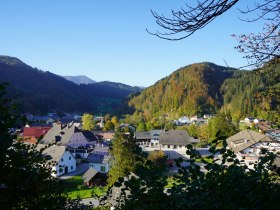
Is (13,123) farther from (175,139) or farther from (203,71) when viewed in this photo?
(203,71)

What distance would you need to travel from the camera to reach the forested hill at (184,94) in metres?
113

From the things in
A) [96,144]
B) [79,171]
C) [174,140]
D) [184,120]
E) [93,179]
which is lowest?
[79,171]

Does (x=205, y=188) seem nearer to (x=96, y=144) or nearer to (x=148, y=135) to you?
(x=96, y=144)

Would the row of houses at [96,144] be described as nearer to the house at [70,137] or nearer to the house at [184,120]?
the house at [70,137]

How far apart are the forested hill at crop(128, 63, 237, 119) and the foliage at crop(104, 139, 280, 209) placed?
10219 centimetres

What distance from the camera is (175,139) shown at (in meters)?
49.8

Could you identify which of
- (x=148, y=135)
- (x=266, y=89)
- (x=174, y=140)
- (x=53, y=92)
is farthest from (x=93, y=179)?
(x=53, y=92)

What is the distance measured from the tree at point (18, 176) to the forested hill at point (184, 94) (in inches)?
3998

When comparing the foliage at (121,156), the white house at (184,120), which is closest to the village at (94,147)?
the foliage at (121,156)

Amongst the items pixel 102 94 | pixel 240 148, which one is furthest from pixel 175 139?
pixel 102 94

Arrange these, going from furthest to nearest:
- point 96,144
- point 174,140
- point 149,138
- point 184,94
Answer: point 184,94
point 149,138
point 174,140
point 96,144

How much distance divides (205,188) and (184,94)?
119880 mm

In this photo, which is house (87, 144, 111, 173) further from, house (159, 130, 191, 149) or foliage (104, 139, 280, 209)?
foliage (104, 139, 280, 209)

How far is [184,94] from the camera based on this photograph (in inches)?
4798
